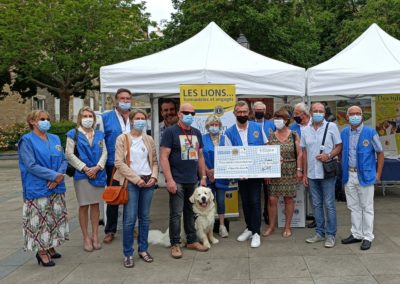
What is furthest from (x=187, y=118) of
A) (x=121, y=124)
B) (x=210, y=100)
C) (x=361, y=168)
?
(x=361, y=168)

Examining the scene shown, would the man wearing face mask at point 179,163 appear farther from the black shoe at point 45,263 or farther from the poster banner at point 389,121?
the poster banner at point 389,121

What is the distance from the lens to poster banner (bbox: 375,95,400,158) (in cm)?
1054

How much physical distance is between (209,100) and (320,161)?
202 centimetres

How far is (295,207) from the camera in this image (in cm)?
704

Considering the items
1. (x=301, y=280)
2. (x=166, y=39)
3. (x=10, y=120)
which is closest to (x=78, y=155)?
(x=301, y=280)

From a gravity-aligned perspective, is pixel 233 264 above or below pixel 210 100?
below

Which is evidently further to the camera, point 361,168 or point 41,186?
point 361,168

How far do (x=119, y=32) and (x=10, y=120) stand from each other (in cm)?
1407

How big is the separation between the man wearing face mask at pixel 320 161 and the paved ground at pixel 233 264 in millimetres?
400

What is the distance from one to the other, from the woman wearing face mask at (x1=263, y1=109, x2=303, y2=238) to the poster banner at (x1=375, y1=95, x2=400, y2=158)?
500 cm

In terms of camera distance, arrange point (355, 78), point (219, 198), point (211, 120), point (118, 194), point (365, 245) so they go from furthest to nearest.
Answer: point (355, 78) → point (219, 198) → point (211, 120) → point (365, 245) → point (118, 194)

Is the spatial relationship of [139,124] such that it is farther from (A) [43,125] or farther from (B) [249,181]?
(B) [249,181]

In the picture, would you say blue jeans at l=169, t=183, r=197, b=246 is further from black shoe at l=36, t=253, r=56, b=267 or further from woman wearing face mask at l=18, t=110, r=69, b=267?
black shoe at l=36, t=253, r=56, b=267

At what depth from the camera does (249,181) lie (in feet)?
20.3
